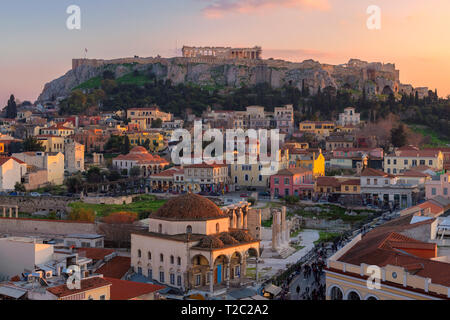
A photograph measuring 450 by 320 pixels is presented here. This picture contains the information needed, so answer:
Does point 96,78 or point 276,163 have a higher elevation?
point 96,78

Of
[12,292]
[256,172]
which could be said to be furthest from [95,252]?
[256,172]

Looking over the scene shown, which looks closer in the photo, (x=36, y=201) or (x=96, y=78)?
(x=36, y=201)

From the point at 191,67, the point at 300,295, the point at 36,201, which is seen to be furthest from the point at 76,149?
the point at 191,67

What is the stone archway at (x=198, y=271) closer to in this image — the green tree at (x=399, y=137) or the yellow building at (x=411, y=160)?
the yellow building at (x=411, y=160)

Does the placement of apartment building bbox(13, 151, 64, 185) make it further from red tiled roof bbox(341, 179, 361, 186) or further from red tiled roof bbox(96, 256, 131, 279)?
red tiled roof bbox(96, 256, 131, 279)

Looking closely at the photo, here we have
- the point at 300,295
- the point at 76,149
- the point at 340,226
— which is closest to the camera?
the point at 300,295

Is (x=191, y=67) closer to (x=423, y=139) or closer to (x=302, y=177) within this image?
(x=423, y=139)

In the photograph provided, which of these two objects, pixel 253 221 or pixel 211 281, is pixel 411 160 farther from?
pixel 211 281
